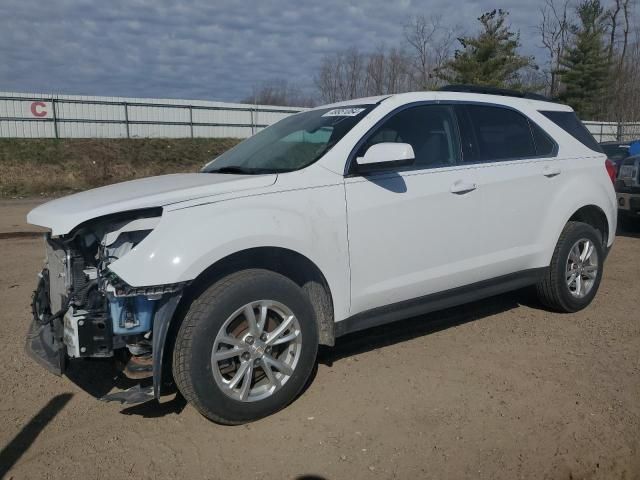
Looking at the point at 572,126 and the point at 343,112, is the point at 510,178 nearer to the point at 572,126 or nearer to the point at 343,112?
the point at 572,126

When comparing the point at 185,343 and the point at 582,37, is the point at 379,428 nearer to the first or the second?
the point at 185,343

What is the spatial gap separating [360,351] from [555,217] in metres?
2.03

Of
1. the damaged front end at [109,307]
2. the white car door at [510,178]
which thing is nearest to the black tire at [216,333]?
the damaged front end at [109,307]

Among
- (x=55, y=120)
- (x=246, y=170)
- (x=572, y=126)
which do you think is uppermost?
(x=55, y=120)

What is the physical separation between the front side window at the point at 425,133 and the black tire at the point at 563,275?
4.78 ft

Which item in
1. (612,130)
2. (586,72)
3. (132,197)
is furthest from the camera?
(586,72)

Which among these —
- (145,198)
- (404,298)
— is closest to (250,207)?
(145,198)

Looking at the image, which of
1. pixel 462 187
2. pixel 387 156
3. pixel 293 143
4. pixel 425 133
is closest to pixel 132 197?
pixel 293 143

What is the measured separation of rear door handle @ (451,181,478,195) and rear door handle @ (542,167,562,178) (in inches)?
36.2

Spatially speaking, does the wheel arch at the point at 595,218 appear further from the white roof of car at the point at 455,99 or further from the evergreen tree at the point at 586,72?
the evergreen tree at the point at 586,72

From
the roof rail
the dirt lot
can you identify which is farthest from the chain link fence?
the dirt lot

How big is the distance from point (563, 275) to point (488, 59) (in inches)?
1212

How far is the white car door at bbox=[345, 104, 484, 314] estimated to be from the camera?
367cm

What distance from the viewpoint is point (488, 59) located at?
32875 mm
